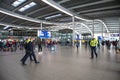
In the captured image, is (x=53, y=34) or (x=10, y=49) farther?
(x=53, y=34)

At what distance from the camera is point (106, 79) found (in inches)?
194

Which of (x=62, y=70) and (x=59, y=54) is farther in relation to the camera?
(x=59, y=54)

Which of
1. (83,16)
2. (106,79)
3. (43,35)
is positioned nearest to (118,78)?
(106,79)

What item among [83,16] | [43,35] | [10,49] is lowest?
[10,49]

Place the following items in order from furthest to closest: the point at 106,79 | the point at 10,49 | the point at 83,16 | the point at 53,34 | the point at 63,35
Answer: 1. the point at 53,34
2. the point at 83,16
3. the point at 63,35
4. the point at 10,49
5. the point at 106,79

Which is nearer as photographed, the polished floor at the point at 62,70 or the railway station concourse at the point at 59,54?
the polished floor at the point at 62,70

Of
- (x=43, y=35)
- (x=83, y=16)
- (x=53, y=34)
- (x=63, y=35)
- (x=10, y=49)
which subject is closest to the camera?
(x=10, y=49)

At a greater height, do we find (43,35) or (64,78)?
(43,35)

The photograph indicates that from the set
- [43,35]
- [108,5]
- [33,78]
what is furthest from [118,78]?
[108,5]

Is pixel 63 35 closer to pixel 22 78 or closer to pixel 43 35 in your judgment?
pixel 43 35

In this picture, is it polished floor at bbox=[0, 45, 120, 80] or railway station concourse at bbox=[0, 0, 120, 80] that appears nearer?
polished floor at bbox=[0, 45, 120, 80]

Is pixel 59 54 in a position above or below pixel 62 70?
below

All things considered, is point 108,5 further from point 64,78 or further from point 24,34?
point 24,34

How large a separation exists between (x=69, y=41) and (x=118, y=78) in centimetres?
2802
